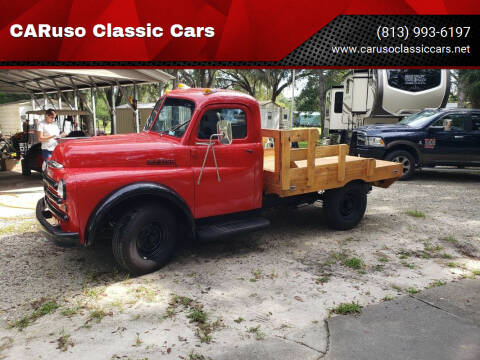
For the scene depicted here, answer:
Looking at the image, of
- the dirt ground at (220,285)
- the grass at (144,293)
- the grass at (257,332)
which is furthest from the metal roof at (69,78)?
the grass at (257,332)

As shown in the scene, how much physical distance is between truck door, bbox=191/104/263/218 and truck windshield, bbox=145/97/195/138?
19 cm

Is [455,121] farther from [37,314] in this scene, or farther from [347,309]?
[37,314]

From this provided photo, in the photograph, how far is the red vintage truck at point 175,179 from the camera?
13.6ft

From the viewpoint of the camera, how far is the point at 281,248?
542 centimetres

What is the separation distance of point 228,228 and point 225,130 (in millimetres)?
1261

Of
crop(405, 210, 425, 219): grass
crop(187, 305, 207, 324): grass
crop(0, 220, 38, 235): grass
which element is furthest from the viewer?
crop(405, 210, 425, 219): grass

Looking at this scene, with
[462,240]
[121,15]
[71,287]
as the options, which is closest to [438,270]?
[462,240]

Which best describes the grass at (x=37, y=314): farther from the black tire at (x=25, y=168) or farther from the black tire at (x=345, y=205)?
the black tire at (x=25, y=168)

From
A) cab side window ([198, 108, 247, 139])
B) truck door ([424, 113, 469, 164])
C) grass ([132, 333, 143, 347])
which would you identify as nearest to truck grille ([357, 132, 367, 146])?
truck door ([424, 113, 469, 164])

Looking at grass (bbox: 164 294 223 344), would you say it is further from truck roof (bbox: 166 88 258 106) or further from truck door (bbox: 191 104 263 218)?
truck roof (bbox: 166 88 258 106)

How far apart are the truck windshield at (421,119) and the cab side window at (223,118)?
7.08 metres

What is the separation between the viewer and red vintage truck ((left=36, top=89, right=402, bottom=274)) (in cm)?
413

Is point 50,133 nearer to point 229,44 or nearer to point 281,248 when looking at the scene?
point 229,44

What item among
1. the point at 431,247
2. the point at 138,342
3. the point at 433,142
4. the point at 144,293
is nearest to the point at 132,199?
the point at 144,293
